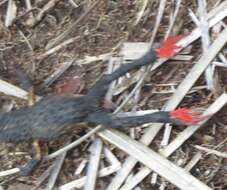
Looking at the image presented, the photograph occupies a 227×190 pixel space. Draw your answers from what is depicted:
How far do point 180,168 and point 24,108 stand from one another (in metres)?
0.79

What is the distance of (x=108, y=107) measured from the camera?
113 inches

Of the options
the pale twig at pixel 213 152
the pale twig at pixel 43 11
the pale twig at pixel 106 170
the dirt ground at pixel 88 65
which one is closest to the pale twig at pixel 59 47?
the dirt ground at pixel 88 65

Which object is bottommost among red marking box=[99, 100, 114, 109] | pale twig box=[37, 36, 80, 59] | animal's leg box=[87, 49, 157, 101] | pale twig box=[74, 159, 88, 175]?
pale twig box=[74, 159, 88, 175]

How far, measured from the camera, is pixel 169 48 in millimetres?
2811

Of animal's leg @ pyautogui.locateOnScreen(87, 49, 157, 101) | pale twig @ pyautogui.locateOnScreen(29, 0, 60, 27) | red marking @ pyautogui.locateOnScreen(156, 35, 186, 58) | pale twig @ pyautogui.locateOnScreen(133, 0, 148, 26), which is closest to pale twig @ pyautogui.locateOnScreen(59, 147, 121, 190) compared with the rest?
animal's leg @ pyautogui.locateOnScreen(87, 49, 157, 101)

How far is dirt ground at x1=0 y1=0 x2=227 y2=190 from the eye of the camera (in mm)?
2793

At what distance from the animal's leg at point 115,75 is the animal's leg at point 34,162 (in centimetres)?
35

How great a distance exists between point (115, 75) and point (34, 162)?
0.56m

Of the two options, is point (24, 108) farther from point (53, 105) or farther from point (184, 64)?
point (184, 64)

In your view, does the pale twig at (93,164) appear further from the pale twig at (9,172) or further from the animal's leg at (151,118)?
the pale twig at (9,172)

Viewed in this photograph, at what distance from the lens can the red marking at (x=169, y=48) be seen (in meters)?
2.81

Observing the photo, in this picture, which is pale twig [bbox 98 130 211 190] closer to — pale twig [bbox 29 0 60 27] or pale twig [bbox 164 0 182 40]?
pale twig [bbox 164 0 182 40]

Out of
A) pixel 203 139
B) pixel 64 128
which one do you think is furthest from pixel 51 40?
pixel 203 139

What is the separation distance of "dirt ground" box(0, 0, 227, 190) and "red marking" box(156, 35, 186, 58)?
6 cm
